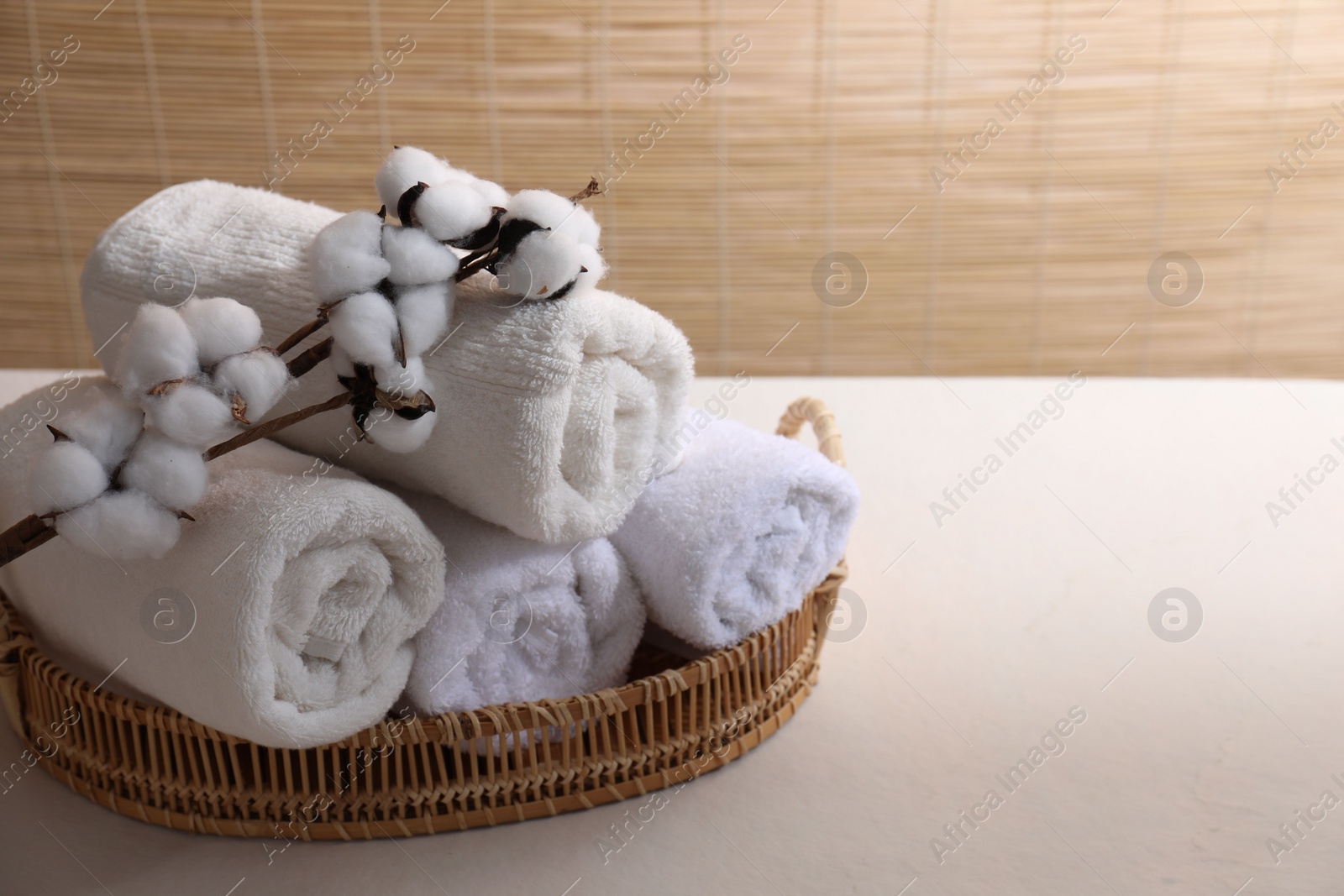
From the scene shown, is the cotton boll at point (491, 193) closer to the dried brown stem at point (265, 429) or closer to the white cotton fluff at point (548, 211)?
the white cotton fluff at point (548, 211)

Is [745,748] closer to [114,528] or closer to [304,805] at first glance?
[304,805]

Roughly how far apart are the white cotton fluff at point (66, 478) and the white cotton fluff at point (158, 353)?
32 mm

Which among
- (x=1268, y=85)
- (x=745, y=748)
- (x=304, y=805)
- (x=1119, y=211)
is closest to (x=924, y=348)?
(x=1119, y=211)

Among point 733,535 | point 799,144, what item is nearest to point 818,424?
point 733,535

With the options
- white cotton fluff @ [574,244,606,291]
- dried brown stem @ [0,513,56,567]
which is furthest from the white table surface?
white cotton fluff @ [574,244,606,291]

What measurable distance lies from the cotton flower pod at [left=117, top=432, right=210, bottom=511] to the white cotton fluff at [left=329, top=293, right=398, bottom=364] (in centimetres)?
8

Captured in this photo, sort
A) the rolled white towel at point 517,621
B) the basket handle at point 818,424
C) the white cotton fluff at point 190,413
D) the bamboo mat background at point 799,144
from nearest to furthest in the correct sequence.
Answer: the white cotton fluff at point 190,413 < the rolled white towel at point 517,621 < the basket handle at point 818,424 < the bamboo mat background at point 799,144

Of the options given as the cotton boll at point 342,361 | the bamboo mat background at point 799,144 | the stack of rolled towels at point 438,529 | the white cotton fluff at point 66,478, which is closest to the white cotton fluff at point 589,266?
the stack of rolled towels at point 438,529

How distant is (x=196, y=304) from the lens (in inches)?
19.7

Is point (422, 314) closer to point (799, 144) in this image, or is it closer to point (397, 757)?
point (397, 757)

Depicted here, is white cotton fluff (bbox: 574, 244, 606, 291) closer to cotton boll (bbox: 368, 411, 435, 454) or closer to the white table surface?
Result: cotton boll (bbox: 368, 411, 435, 454)

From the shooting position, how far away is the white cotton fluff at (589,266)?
56 centimetres

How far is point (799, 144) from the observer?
1.95 metres

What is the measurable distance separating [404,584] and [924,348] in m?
1.63
